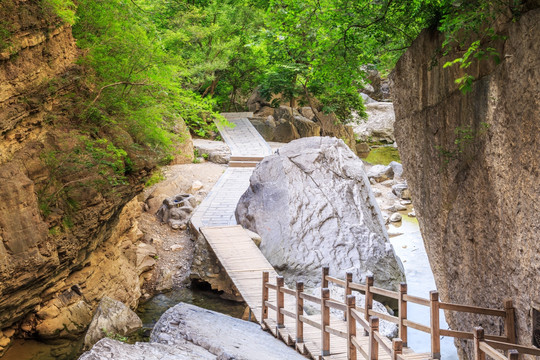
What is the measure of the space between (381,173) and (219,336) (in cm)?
1798

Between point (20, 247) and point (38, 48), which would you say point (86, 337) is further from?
point (38, 48)

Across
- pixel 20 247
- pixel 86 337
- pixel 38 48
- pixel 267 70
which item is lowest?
pixel 86 337

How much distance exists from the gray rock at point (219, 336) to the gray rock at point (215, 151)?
13691 mm

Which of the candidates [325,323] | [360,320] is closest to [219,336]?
[325,323]

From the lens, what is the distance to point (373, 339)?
5.79m

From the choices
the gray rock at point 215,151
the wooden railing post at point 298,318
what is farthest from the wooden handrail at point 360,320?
the gray rock at point 215,151

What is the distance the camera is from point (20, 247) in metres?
8.02

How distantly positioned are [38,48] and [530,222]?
820 cm

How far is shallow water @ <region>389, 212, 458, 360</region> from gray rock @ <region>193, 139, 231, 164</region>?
27.5 feet

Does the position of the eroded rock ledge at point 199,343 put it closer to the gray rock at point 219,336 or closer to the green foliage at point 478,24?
the gray rock at point 219,336

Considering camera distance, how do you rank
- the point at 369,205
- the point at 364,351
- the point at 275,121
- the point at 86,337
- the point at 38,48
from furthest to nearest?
the point at 275,121 → the point at 369,205 → the point at 86,337 → the point at 38,48 → the point at 364,351

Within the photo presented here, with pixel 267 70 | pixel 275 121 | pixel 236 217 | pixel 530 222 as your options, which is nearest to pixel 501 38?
pixel 530 222

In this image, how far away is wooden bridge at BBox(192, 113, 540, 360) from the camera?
548 cm

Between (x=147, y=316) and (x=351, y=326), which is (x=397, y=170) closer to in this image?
(x=147, y=316)
